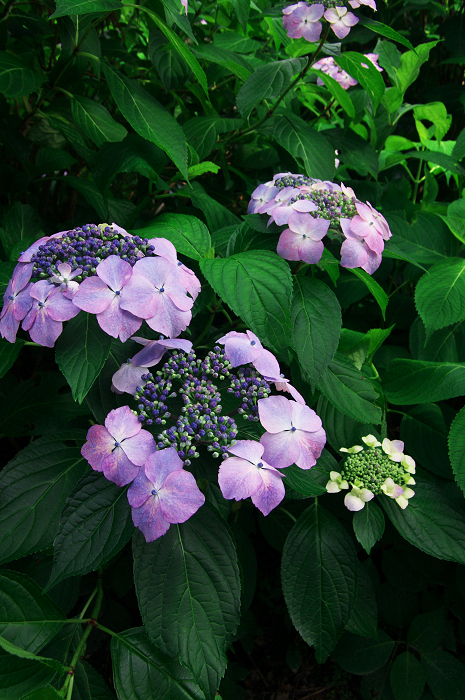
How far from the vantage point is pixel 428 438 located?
138 cm

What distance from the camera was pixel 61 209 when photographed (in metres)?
1.74

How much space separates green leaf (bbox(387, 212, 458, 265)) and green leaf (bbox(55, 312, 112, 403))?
113 centimetres

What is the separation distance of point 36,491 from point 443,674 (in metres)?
1.41

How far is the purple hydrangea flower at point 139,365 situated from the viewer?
83 cm

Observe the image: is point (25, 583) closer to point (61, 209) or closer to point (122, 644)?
point (122, 644)

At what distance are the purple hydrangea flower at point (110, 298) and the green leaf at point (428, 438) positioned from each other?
0.97 meters

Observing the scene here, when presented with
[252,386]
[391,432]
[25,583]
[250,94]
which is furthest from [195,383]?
[391,432]

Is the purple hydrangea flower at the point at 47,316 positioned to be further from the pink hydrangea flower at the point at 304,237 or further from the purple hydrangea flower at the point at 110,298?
the pink hydrangea flower at the point at 304,237

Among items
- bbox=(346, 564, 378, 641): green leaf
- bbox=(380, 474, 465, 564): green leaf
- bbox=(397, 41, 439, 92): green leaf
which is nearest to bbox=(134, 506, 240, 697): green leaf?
bbox=(380, 474, 465, 564): green leaf

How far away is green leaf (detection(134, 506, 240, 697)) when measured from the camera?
2.59ft

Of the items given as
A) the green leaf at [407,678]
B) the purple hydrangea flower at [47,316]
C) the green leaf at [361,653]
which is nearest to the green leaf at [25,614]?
the purple hydrangea flower at [47,316]

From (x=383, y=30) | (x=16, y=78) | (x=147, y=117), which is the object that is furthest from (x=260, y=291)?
(x=383, y=30)

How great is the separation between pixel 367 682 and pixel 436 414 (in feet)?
3.15

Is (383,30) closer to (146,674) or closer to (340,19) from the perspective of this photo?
(340,19)
